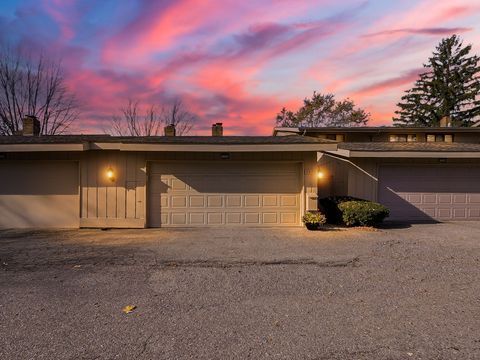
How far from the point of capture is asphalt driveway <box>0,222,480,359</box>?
275 cm

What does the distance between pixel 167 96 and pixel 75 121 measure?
876cm

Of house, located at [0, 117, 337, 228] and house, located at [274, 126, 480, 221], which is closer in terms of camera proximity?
house, located at [0, 117, 337, 228]

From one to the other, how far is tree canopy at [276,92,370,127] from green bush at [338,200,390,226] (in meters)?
26.3

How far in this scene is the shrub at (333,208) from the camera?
9652 millimetres

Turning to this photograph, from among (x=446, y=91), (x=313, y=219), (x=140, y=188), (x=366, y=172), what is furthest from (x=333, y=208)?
(x=446, y=91)

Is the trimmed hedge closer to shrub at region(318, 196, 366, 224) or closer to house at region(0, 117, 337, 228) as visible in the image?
shrub at region(318, 196, 366, 224)

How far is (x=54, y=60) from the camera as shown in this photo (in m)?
21.9

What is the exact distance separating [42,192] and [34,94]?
19.5 m

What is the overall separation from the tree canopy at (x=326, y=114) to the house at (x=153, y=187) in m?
26.7

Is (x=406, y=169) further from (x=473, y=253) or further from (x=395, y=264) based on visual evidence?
(x=395, y=264)

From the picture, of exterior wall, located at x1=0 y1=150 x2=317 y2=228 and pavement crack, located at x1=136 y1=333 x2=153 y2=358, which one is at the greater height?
exterior wall, located at x1=0 y1=150 x2=317 y2=228

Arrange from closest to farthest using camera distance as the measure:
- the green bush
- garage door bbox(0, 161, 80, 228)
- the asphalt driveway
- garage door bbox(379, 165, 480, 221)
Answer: the asphalt driveway < the green bush < garage door bbox(0, 161, 80, 228) < garage door bbox(379, 165, 480, 221)

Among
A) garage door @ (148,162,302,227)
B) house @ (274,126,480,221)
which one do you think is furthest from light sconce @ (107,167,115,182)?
house @ (274,126,480,221)

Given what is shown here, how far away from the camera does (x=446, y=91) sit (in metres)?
35.1
